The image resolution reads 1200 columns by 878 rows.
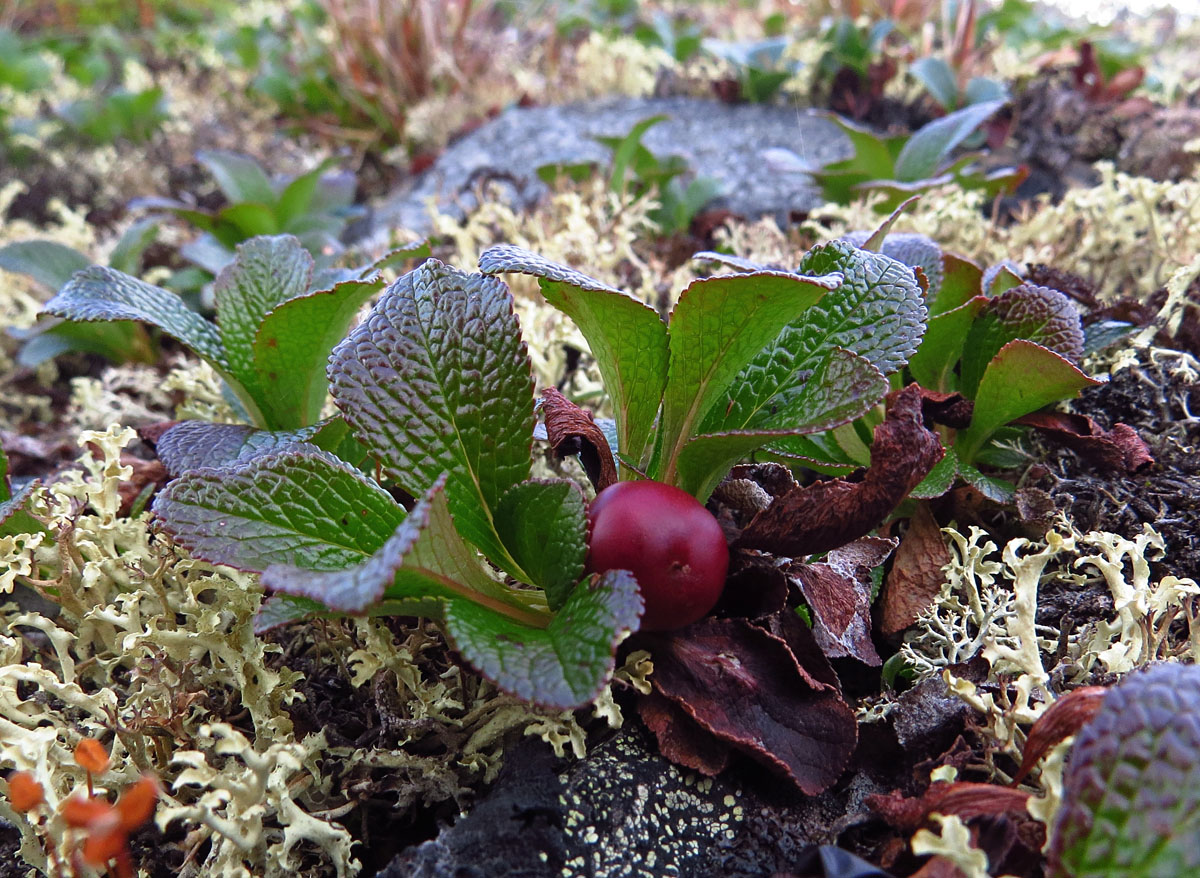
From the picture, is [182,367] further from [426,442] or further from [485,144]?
[485,144]

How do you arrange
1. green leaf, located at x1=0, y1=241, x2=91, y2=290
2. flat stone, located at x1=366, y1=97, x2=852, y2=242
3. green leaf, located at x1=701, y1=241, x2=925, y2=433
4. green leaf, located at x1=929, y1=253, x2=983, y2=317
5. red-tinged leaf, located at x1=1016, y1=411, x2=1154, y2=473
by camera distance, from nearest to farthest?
1. green leaf, located at x1=701, y1=241, x2=925, y2=433
2. red-tinged leaf, located at x1=1016, y1=411, x2=1154, y2=473
3. green leaf, located at x1=929, y1=253, x2=983, y2=317
4. green leaf, located at x1=0, y1=241, x2=91, y2=290
5. flat stone, located at x1=366, y1=97, x2=852, y2=242

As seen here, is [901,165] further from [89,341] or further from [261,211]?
[89,341]


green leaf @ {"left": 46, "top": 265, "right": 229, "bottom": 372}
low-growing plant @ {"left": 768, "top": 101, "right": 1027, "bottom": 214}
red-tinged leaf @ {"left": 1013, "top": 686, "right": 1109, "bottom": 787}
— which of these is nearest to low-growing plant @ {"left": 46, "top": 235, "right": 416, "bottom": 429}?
green leaf @ {"left": 46, "top": 265, "right": 229, "bottom": 372}

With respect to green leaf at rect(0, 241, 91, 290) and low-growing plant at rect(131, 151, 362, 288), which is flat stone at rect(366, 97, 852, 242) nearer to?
low-growing plant at rect(131, 151, 362, 288)

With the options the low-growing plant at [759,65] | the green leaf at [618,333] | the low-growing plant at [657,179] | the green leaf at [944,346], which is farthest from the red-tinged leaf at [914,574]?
the low-growing plant at [759,65]

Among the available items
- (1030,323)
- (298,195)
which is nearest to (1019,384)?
(1030,323)

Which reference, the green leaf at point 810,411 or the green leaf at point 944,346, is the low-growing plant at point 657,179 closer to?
the green leaf at point 944,346
